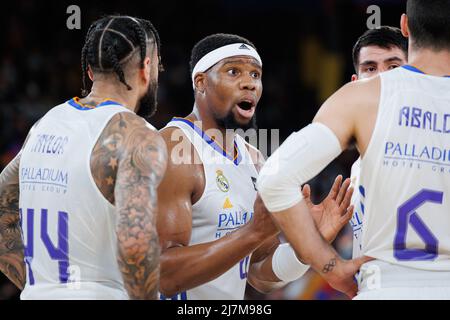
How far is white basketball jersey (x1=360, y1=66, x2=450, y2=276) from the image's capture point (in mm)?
3320

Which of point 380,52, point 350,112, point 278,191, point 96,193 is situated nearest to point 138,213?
point 96,193

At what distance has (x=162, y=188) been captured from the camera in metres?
4.38

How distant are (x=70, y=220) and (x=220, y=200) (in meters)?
1.26

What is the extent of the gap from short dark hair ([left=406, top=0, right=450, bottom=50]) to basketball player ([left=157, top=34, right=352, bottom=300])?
89 centimetres

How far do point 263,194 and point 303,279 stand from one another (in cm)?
514

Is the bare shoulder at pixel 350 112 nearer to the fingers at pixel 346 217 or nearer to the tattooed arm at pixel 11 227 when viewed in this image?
the fingers at pixel 346 217

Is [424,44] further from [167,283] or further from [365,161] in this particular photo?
[167,283]

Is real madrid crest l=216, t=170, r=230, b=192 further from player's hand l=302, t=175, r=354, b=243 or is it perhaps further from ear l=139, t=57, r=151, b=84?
ear l=139, t=57, r=151, b=84

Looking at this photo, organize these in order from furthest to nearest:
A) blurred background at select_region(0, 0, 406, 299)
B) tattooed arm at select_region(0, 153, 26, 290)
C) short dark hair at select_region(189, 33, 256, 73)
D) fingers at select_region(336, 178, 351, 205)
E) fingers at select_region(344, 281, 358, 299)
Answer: blurred background at select_region(0, 0, 406, 299)
short dark hair at select_region(189, 33, 256, 73)
tattooed arm at select_region(0, 153, 26, 290)
fingers at select_region(336, 178, 351, 205)
fingers at select_region(344, 281, 358, 299)

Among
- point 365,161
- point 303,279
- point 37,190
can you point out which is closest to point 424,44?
point 365,161

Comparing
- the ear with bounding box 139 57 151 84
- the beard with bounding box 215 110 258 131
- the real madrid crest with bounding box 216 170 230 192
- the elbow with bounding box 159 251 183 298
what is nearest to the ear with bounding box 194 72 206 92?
the beard with bounding box 215 110 258 131

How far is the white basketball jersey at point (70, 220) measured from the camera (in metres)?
3.62

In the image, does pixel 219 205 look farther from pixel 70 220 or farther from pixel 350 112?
pixel 350 112
